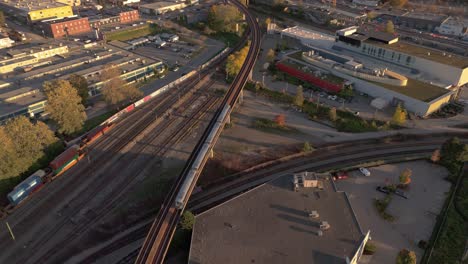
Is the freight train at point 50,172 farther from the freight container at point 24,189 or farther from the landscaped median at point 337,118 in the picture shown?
the landscaped median at point 337,118

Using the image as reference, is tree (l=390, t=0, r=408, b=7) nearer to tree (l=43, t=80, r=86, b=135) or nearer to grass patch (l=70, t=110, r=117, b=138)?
grass patch (l=70, t=110, r=117, b=138)

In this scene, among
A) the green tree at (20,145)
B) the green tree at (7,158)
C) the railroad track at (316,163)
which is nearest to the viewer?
the green tree at (7,158)

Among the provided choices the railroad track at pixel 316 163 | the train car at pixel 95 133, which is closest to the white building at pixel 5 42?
the train car at pixel 95 133

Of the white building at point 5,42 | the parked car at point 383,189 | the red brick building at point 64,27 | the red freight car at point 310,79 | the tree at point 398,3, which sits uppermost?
the tree at point 398,3

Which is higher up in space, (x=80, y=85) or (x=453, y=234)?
(x=80, y=85)

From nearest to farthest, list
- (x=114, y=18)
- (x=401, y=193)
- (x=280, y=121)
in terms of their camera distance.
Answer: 1. (x=401, y=193)
2. (x=280, y=121)
3. (x=114, y=18)

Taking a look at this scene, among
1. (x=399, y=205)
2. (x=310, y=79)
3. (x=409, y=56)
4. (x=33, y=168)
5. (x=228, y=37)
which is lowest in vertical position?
(x=399, y=205)

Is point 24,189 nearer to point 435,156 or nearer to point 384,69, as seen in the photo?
point 435,156

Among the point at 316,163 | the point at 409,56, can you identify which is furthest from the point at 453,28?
the point at 316,163
